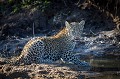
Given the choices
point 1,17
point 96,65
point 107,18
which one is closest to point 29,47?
point 96,65

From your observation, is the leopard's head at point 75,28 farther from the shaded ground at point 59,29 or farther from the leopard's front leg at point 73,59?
the shaded ground at point 59,29

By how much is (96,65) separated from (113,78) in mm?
2165

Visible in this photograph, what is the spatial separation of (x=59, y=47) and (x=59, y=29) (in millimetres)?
5576

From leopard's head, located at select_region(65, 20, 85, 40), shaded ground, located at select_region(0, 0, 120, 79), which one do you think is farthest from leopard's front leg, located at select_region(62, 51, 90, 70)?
leopard's head, located at select_region(65, 20, 85, 40)

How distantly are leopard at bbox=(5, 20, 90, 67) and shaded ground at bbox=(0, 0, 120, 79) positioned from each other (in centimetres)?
39

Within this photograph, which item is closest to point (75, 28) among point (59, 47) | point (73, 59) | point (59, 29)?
point (59, 47)

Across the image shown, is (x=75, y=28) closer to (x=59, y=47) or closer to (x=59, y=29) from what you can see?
(x=59, y=47)

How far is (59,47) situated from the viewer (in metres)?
14.6

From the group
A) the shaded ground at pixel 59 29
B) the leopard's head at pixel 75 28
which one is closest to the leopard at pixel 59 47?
the leopard's head at pixel 75 28

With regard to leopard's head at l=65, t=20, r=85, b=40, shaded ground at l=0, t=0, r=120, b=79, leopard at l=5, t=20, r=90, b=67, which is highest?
leopard's head at l=65, t=20, r=85, b=40

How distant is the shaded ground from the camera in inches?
536

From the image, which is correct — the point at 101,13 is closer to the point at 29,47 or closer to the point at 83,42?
the point at 83,42

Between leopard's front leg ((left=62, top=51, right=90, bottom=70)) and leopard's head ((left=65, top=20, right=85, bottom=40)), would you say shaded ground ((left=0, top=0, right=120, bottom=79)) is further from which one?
leopard's head ((left=65, top=20, right=85, bottom=40))

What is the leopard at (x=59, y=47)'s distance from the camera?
14.1 meters
